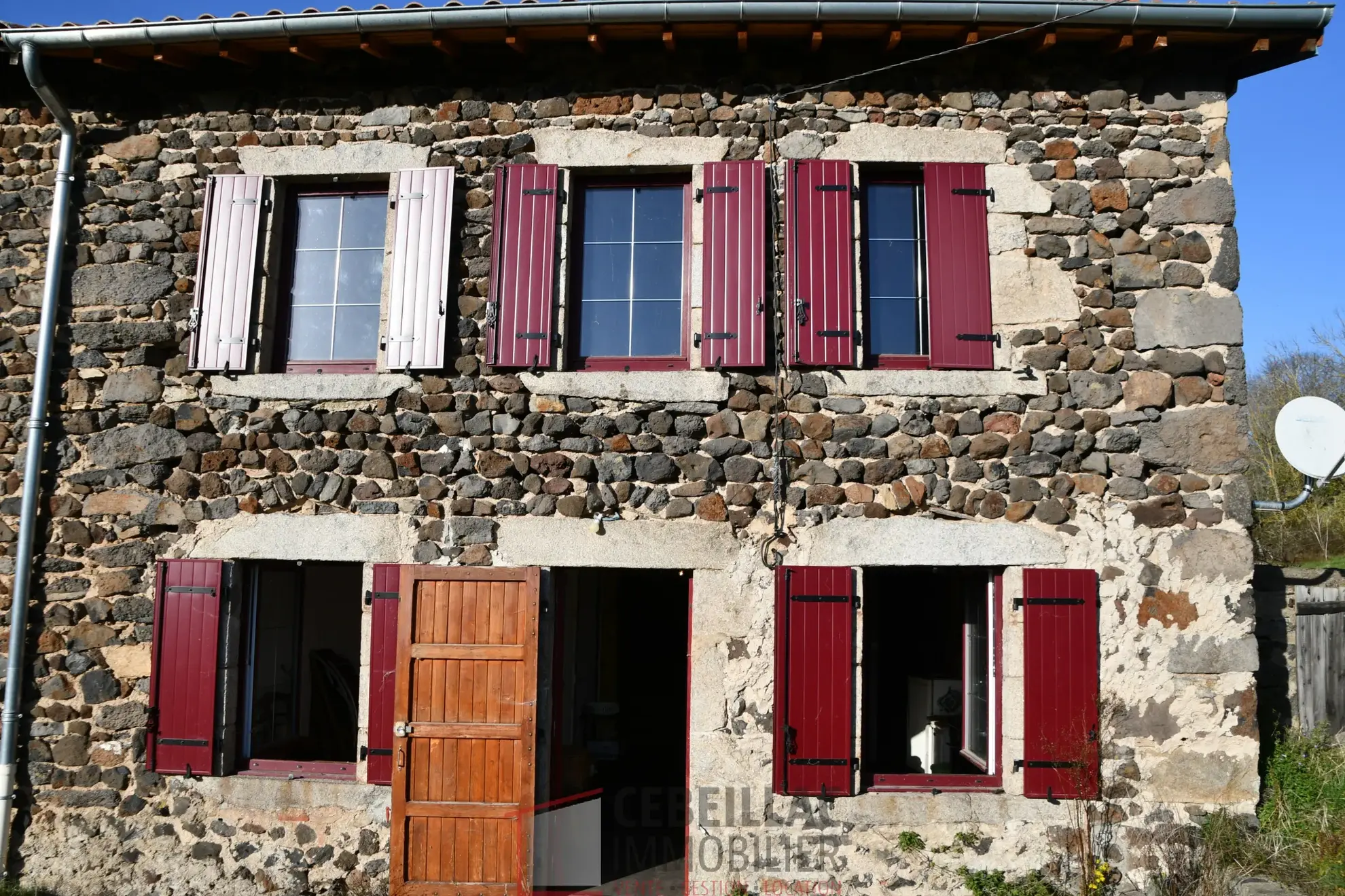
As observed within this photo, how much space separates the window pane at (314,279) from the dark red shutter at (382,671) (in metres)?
1.71

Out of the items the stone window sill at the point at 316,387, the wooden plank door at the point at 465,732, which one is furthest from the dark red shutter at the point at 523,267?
the wooden plank door at the point at 465,732

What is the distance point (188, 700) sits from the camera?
5.07 metres

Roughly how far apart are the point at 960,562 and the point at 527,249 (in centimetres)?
300

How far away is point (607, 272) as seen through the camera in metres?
5.40

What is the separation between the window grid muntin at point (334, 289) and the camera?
5.45 m

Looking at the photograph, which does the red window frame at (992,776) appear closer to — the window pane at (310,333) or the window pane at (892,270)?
the window pane at (892,270)

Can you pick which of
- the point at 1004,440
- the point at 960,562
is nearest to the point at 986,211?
the point at 1004,440

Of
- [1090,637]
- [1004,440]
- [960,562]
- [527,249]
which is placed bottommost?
[1090,637]

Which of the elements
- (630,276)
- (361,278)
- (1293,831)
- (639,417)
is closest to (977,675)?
(1293,831)

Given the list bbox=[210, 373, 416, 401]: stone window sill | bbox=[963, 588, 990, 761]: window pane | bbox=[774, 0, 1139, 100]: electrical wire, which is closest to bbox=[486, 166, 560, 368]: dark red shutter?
bbox=[210, 373, 416, 401]: stone window sill

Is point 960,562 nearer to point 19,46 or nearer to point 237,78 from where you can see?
point 237,78

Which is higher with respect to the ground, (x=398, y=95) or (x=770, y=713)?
(x=398, y=95)

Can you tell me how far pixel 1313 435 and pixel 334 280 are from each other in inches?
236

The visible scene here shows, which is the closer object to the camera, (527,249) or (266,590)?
(527,249)
